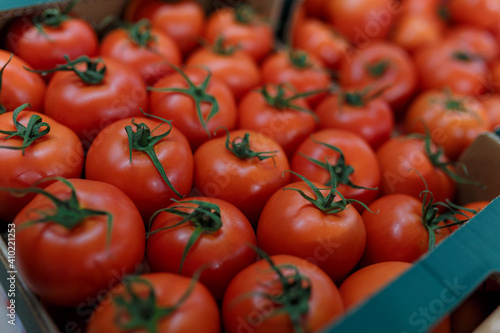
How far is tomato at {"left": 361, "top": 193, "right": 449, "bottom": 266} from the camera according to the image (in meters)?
1.01

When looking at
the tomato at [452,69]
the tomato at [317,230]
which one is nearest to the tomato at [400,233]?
the tomato at [317,230]

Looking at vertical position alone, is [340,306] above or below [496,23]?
below

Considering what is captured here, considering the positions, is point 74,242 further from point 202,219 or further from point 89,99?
point 89,99

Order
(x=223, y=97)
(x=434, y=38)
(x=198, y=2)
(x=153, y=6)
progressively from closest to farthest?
(x=223, y=97)
(x=153, y=6)
(x=198, y=2)
(x=434, y=38)

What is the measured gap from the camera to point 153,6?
5.19 ft

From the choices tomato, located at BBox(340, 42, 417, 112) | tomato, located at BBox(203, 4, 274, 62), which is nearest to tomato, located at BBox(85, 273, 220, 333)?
tomato, located at BBox(203, 4, 274, 62)

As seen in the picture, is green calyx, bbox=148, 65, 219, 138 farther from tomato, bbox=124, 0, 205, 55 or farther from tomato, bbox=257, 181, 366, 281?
tomato, bbox=124, 0, 205, 55

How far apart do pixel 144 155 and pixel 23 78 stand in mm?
448

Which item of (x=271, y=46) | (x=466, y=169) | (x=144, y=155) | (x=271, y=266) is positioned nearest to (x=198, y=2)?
(x=271, y=46)

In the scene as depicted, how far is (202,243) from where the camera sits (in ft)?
2.79

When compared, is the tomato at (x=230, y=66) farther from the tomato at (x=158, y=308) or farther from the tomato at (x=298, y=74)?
the tomato at (x=158, y=308)

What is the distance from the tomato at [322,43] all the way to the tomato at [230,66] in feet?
1.59

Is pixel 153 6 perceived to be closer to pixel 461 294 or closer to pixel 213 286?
pixel 213 286

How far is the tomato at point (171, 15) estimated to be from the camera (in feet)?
5.14
